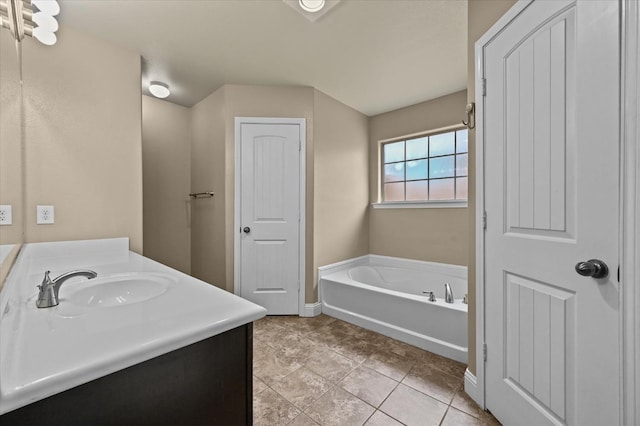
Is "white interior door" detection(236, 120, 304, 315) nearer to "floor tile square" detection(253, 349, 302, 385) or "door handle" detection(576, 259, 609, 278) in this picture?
"floor tile square" detection(253, 349, 302, 385)

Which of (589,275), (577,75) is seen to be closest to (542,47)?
(577,75)

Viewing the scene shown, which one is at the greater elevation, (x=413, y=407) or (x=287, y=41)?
(x=287, y=41)

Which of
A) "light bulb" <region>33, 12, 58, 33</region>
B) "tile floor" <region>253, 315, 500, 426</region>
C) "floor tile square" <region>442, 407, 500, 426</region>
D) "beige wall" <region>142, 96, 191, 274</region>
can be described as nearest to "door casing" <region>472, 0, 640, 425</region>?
"floor tile square" <region>442, 407, 500, 426</region>

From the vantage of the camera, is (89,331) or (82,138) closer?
(89,331)

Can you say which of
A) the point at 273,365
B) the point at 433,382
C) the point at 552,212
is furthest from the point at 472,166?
the point at 273,365

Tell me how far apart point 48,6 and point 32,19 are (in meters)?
0.11

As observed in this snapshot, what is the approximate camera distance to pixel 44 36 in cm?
160

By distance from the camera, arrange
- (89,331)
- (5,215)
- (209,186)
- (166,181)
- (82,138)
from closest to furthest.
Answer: (89,331)
(5,215)
(82,138)
(209,186)
(166,181)

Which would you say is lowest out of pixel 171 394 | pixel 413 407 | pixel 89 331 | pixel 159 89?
pixel 413 407

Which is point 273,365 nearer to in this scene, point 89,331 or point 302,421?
point 302,421

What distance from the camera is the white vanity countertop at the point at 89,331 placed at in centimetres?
44

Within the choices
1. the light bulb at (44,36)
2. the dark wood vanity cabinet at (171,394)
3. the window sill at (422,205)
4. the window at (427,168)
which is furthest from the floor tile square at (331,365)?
the light bulb at (44,36)

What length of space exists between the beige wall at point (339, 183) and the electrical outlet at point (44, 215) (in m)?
1.97

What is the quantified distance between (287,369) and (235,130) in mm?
2176
